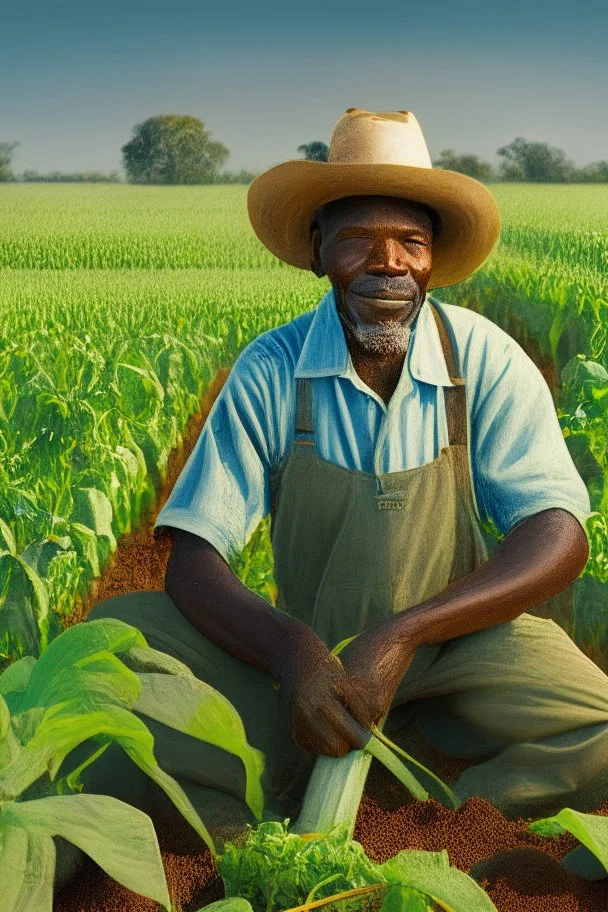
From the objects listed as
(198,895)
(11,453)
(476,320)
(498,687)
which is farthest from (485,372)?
(11,453)

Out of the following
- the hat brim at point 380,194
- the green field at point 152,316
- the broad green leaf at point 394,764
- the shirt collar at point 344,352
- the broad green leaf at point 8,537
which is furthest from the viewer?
the green field at point 152,316

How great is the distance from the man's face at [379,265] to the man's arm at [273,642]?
59 cm

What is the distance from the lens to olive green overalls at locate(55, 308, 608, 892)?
2721mm

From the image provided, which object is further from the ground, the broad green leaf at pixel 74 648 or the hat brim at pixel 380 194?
the hat brim at pixel 380 194

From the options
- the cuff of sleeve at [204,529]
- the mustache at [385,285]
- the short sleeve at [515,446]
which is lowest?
the cuff of sleeve at [204,529]

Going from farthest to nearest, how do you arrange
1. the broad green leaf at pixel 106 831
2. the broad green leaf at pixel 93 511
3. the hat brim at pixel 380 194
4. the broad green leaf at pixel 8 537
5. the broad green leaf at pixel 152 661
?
the broad green leaf at pixel 93 511 → the broad green leaf at pixel 8 537 → the hat brim at pixel 380 194 → the broad green leaf at pixel 152 661 → the broad green leaf at pixel 106 831

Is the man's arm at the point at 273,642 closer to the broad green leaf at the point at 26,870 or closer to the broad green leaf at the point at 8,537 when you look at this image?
the broad green leaf at the point at 26,870

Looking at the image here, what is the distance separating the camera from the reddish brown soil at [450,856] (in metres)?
2.31

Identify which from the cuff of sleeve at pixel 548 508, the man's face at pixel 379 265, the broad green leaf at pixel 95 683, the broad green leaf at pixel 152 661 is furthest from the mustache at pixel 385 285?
the broad green leaf at pixel 95 683

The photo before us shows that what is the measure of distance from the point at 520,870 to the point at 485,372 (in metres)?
1.08

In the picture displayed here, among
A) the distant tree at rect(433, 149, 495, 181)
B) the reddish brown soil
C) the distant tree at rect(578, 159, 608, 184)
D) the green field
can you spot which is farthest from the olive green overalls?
the distant tree at rect(578, 159, 608, 184)

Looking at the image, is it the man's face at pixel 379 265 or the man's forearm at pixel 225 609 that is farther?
the man's face at pixel 379 265

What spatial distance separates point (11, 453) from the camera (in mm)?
4152

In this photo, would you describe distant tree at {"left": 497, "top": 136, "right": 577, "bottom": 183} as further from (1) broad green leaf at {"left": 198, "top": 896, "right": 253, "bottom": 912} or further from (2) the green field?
(1) broad green leaf at {"left": 198, "top": 896, "right": 253, "bottom": 912}
